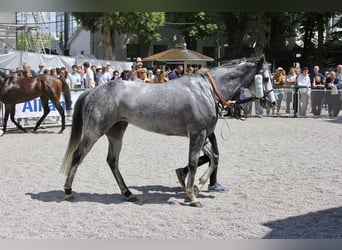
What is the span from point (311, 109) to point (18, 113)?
974cm

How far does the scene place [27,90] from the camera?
1239 cm

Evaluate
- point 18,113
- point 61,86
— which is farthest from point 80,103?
point 18,113

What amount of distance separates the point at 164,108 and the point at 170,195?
49.7 inches

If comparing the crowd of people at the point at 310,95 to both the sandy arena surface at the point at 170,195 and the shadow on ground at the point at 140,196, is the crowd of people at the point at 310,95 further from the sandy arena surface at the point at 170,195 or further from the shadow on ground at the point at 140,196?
the shadow on ground at the point at 140,196

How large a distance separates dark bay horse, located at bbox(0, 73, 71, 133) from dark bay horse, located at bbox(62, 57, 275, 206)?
22.2 ft

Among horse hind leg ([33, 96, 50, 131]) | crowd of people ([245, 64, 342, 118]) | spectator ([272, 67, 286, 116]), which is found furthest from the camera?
spectator ([272, 67, 286, 116])

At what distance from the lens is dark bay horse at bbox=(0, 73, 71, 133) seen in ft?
40.3

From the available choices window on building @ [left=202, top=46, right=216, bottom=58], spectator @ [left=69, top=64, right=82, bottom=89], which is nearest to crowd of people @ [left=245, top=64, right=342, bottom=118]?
spectator @ [left=69, top=64, right=82, bottom=89]

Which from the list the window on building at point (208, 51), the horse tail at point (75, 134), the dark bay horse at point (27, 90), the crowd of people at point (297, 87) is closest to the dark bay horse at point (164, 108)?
the horse tail at point (75, 134)

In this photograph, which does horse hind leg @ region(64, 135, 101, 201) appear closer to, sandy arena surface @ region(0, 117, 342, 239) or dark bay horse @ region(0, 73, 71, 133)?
sandy arena surface @ region(0, 117, 342, 239)

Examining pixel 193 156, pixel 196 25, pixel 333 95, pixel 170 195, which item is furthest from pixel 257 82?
pixel 196 25

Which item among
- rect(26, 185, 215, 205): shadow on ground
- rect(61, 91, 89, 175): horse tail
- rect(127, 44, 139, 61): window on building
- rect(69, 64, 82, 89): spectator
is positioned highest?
rect(127, 44, 139, 61): window on building

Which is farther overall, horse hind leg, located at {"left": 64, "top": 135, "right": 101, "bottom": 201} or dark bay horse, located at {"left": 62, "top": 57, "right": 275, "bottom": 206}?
horse hind leg, located at {"left": 64, "top": 135, "right": 101, "bottom": 201}

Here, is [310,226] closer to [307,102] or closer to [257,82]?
[257,82]
